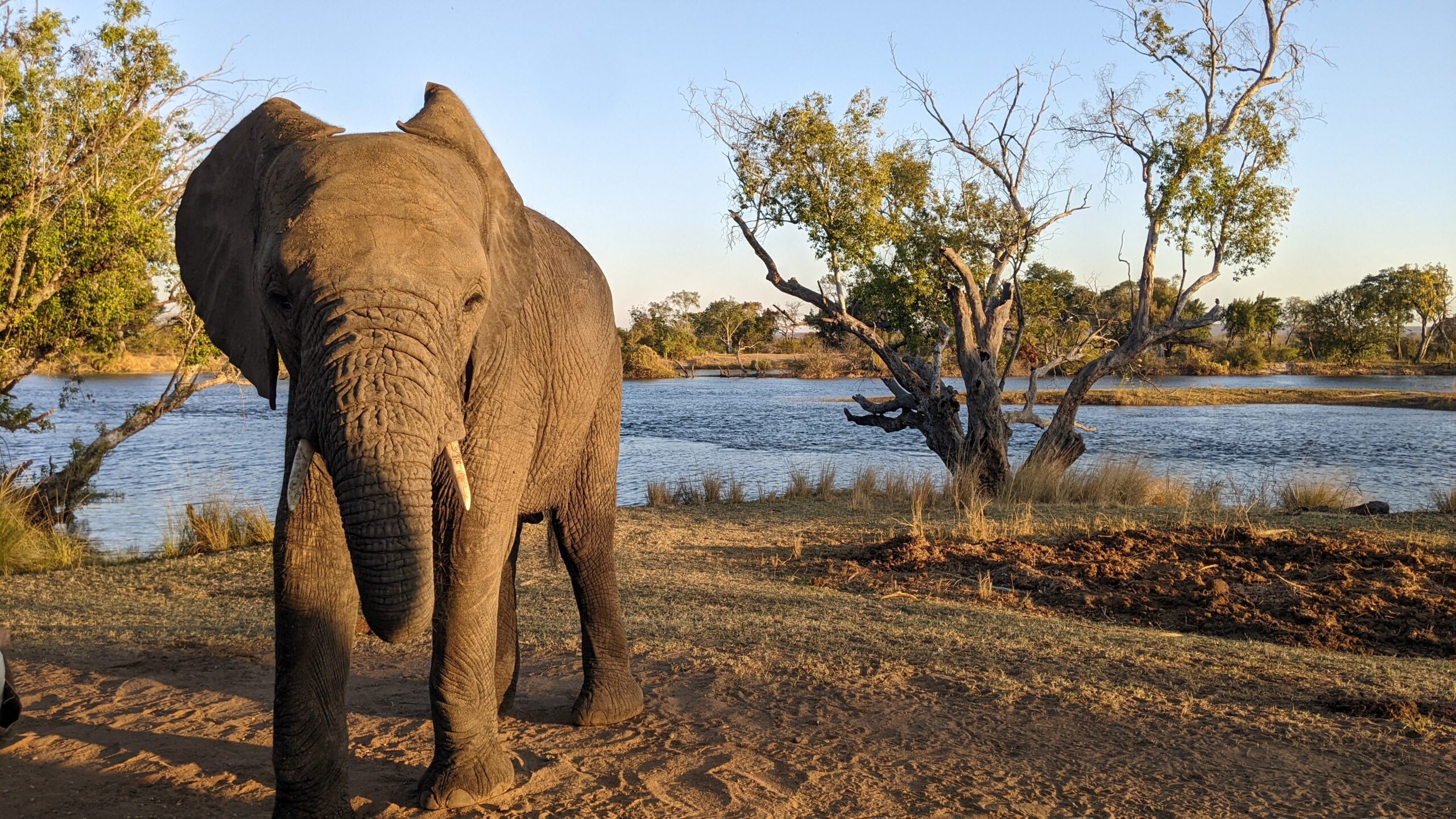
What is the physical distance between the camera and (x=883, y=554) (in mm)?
10898

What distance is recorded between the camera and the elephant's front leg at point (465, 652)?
416 centimetres

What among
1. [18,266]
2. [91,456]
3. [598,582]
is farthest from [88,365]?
[598,582]

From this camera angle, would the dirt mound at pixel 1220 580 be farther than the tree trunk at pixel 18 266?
No

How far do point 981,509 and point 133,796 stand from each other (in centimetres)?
979

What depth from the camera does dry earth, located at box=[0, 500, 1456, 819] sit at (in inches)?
172

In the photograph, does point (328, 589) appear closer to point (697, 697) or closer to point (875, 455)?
point (697, 697)

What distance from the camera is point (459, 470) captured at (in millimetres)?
3852

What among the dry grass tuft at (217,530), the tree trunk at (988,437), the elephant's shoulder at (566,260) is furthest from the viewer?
the tree trunk at (988,437)

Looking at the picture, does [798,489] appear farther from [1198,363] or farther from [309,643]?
[1198,363]

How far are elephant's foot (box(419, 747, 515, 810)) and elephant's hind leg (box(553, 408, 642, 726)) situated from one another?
1062 millimetres

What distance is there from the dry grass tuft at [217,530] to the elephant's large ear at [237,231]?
29.8 ft

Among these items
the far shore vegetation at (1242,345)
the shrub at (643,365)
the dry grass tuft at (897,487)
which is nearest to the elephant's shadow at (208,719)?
the dry grass tuft at (897,487)

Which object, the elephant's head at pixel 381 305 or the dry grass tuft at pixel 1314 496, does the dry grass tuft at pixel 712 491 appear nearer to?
the dry grass tuft at pixel 1314 496

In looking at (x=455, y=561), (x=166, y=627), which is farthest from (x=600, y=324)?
(x=166, y=627)
